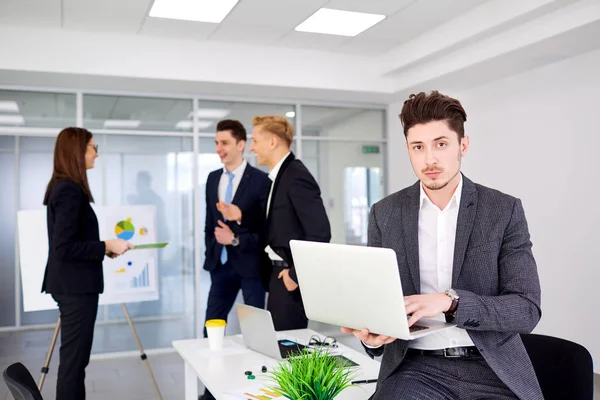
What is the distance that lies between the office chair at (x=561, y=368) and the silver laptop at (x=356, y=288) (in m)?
0.46

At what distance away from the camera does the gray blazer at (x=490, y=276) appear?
69.8 inches

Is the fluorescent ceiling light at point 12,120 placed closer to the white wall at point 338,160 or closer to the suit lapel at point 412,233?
the white wall at point 338,160

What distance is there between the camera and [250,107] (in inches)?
275

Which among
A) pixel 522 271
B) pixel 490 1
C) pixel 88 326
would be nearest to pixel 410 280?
pixel 522 271

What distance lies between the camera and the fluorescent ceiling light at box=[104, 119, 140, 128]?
634 centimetres

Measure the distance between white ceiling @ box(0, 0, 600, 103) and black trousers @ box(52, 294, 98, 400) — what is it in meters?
2.53

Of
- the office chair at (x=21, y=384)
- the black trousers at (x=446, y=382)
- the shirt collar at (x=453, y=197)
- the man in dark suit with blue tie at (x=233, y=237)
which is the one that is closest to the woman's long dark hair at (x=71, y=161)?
the man in dark suit with blue tie at (x=233, y=237)

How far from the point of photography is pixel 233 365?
2.45 m

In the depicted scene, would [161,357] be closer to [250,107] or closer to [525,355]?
[250,107]

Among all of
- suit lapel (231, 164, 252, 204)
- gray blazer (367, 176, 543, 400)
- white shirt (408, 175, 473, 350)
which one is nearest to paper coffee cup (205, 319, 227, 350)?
gray blazer (367, 176, 543, 400)

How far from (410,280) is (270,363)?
0.76m

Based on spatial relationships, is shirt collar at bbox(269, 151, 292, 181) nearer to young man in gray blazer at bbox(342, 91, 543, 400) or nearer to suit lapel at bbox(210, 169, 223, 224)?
suit lapel at bbox(210, 169, 223, 224)

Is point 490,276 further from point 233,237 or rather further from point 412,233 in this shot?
point 233,237

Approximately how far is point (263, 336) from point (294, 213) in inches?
40.7
